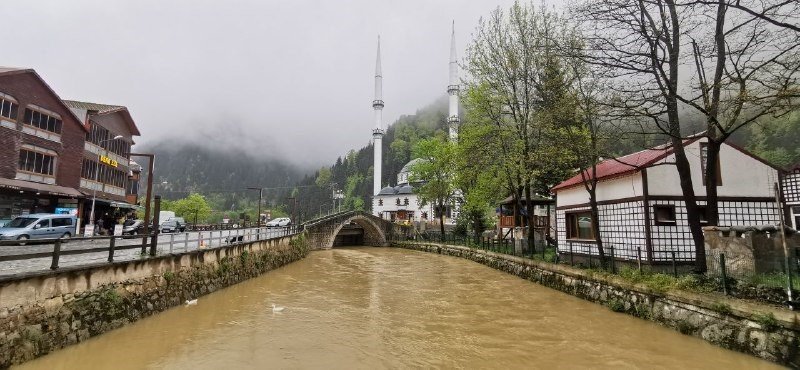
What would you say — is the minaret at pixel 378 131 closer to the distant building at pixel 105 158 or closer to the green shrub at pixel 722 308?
the distant building at pixel 105 158

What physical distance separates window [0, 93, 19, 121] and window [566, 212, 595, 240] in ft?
107

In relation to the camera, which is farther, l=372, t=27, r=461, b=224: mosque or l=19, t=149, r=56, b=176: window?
l=372, t=27, r=461, b=224: mosque

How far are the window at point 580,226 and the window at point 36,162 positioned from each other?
3246cm

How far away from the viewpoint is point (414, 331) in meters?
11.0

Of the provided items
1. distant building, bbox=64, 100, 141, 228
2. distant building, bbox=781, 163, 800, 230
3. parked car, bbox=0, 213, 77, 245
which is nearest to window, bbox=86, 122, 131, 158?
distant building, bbox=64, 100, 141, 228

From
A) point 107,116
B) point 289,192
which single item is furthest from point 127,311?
point 289,192

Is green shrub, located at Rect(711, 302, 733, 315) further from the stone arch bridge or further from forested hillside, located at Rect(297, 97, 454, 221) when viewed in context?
forested hillside, located at Rect(297, 97, 454, 221)

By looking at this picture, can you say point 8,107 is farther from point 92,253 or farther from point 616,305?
point 616,305

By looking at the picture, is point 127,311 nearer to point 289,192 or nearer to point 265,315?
point 265,315

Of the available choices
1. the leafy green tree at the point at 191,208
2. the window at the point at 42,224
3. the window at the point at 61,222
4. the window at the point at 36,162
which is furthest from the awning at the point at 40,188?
the leafy green tree at the point at 191,208

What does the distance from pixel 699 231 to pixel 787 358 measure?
451 centimetres

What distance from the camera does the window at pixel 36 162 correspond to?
24234mm

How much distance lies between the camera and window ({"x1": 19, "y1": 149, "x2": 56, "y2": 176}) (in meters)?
24.2

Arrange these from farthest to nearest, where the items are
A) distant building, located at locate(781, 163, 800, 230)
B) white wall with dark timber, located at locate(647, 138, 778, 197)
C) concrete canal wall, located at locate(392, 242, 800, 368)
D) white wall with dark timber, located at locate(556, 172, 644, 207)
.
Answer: distant building, located at locate(781, 163, 800, 230) → white wall with dark timber, located at locate(556, 172, 644, 207) → white wall with dark timber, located at locate(647, 138, 778, 197) → concrete canal wall, located at locate(392, 242, 800, 368)
